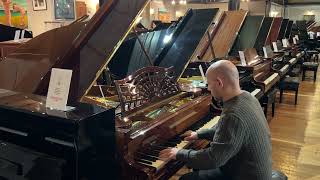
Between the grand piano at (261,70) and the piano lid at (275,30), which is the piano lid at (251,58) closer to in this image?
the grand piano at (261,70)

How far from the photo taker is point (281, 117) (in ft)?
19.7

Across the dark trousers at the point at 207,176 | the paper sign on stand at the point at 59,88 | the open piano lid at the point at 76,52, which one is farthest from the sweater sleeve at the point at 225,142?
the open piano lid at the point at 76,52

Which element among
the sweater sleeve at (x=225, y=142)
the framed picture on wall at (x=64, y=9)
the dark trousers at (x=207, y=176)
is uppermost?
the framed picture on wall at (x=64, y=9)

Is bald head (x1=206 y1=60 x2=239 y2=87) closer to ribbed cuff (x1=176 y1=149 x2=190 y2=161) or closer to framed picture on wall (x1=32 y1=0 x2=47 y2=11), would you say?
ribbed cuff (x1=176 y1=149 x2=190 y2=161)

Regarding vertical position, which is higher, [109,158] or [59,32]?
[59,32]

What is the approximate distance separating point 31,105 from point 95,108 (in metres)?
0.41

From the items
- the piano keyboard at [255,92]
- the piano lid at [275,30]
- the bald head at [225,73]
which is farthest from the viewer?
the piano lid at [275,30]

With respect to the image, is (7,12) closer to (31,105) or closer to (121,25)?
(121,25)

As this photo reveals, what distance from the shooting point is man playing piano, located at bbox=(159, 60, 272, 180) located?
181cm

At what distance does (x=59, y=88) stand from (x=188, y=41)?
2.86 metres

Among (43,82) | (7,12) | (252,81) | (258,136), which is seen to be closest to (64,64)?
(43,82)

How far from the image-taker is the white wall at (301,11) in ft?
74.8

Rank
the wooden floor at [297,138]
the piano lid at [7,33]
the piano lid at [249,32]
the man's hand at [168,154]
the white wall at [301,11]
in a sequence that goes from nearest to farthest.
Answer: the man's hand at [168,154] → the wooden floor at [297,138] → the piano lid at [7,33] → the piano lid at [249,32] → the white wall at [301,11]

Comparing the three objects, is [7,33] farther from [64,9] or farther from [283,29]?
[283,29]
